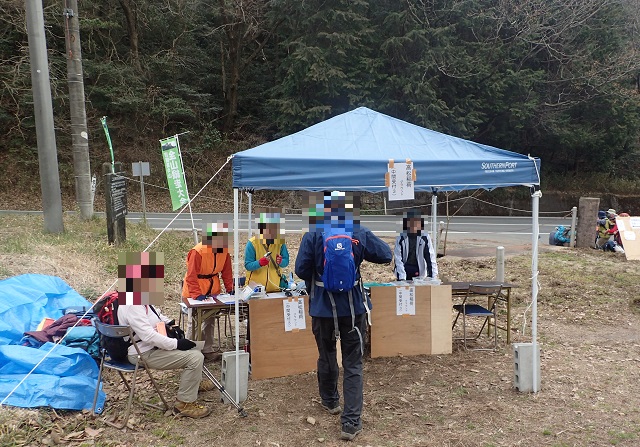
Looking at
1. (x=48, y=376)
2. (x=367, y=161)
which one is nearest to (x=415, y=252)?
(x=367, y=161)

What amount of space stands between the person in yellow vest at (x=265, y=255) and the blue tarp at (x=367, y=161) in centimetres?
89

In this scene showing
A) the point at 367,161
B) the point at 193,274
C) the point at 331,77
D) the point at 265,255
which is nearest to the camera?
the point at 367,161

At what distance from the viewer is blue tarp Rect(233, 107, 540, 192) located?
4.23 metres

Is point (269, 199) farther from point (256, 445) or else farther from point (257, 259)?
point (256, 445)

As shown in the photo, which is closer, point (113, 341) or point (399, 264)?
point (113, 341)

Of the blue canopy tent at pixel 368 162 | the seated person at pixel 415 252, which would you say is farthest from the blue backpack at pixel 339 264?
the seated person at pixel 415 252

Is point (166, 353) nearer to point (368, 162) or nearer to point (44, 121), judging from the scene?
point (368, 162)

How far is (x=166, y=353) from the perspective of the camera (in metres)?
4.00

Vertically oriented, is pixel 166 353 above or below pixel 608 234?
below

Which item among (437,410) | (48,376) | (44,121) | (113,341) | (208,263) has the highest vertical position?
(44,121)

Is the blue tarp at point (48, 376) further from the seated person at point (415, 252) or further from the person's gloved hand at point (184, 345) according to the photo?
the seated person at point (415, 252)

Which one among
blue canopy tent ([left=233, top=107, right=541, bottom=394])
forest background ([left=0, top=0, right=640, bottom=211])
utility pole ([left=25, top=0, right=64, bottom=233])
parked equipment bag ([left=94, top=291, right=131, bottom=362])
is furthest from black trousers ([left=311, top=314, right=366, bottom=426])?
forest background ([left=0, top=0, right=640, bottom=211])

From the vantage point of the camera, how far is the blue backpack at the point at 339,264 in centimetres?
366

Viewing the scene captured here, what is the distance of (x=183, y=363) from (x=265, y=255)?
150 cm
